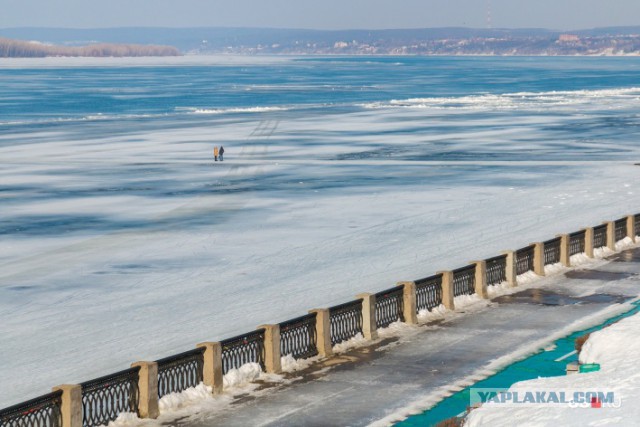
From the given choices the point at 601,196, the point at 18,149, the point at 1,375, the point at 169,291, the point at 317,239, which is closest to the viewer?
the point at 1,375

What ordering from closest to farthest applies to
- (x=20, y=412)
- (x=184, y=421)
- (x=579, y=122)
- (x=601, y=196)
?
(x=20, y=412), (x=184, y=421), (x=601, y=196), (x=579, y=122)

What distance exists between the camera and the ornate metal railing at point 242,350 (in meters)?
18.9

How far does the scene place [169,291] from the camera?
29.0 m

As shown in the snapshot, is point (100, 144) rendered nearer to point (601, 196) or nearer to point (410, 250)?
point (601, 196)

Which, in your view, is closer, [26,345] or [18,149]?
[26,345]

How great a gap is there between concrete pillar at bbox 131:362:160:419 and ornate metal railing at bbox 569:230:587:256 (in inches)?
670

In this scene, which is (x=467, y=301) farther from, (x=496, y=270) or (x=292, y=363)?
(x=292, y=363)

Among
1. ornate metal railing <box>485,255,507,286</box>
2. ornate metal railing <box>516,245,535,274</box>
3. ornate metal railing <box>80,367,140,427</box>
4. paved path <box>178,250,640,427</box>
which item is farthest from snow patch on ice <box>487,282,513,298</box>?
ornate metal railing <box>80,367,140,427</box>

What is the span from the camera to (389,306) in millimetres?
23188

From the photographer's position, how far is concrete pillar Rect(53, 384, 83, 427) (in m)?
15.6

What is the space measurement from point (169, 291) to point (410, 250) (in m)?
8.68

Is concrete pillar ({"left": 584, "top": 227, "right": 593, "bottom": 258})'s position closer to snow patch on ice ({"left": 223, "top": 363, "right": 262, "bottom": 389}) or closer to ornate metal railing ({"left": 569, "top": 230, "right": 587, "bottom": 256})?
ornate metal railing ({"left": 569, "top": 230, "right": 587, "bottom": 256})

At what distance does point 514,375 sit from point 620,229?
16.9m

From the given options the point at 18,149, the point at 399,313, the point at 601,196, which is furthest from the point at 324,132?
the point at 399,313
